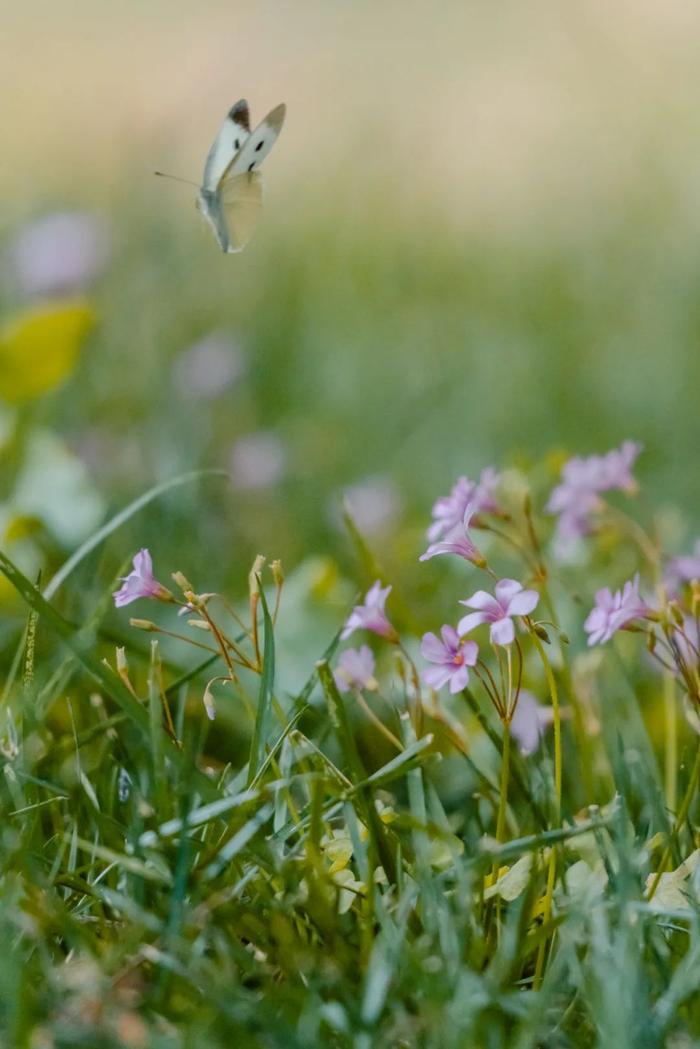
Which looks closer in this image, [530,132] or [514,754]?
[514,754]

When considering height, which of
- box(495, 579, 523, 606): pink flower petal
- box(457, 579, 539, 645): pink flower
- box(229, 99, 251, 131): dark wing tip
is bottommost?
box(457, 579, 539, 645): pink flower

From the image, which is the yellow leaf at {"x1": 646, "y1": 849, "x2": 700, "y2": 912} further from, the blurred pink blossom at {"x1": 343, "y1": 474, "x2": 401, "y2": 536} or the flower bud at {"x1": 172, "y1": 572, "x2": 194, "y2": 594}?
the blurred pink blossom at {"x1": 343, "y1": 474, "x2": 401, "y2": 536}

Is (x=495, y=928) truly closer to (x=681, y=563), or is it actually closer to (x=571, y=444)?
(x=681, y=563)

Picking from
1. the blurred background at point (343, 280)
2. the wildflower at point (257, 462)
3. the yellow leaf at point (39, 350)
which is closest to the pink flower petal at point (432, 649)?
the blurred background at point (343, 280)

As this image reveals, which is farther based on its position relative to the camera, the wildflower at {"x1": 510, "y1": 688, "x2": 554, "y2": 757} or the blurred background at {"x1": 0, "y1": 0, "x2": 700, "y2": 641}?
the blurred background at {"x1": 0, "y1": 0, "x2": 700, "y2": 641}

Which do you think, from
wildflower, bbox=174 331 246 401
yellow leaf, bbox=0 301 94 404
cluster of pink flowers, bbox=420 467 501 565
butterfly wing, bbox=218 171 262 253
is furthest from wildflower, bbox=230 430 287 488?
cluster of pink flowers, bbox=420 467 501 565

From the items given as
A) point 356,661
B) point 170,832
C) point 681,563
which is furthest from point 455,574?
point 170,832

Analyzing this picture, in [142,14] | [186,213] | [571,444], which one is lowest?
[571,444]

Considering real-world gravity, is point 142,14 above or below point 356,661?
above
